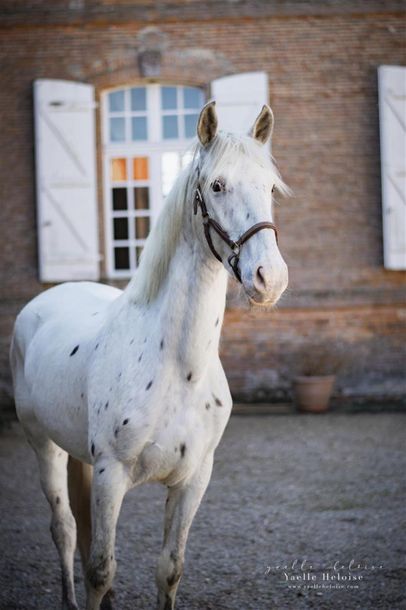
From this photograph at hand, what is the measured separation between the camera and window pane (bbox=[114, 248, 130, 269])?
10.8 m

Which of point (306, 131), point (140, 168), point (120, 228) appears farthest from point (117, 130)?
point (306, 131)

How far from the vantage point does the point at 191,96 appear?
10.8 m

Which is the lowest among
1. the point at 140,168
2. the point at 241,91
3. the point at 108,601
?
the point at 108,601

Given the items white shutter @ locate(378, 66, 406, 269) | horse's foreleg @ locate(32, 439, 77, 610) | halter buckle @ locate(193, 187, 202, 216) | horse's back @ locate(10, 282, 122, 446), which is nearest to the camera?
halter buckle @ locate(193, 187, 202, 216)

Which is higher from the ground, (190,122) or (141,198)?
(190,122)

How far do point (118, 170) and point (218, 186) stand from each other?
830cm

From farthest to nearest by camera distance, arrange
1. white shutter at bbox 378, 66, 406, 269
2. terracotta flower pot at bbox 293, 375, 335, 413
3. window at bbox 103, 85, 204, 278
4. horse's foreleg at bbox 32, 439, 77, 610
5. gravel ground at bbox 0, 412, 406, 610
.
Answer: window at bbox 103, 85, 204, 278 < white shutter at bbox 378, 66, 406, 269 < terracotta flower pot at bbox 293, 375, 335, 413 < gravel ground at bbox 0, 412, 406, 610 < horse's foreleg at bbox 32, 439, 77, 610

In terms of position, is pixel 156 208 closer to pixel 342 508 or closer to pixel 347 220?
pixel 347 220

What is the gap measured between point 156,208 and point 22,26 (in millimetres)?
2923

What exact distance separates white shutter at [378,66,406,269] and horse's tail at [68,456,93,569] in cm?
719

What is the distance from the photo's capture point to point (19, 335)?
4395mm

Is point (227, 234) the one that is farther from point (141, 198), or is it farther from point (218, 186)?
point (141, 198)

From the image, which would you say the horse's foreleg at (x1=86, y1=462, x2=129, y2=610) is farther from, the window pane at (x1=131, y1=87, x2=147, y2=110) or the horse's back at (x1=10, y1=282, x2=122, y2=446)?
the window pane at (x1=131, y1=87, x2=147, y2=110)

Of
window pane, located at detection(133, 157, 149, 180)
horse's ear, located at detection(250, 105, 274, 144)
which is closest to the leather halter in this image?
horse's ear, located at detection(250, 105, 274, 144)
